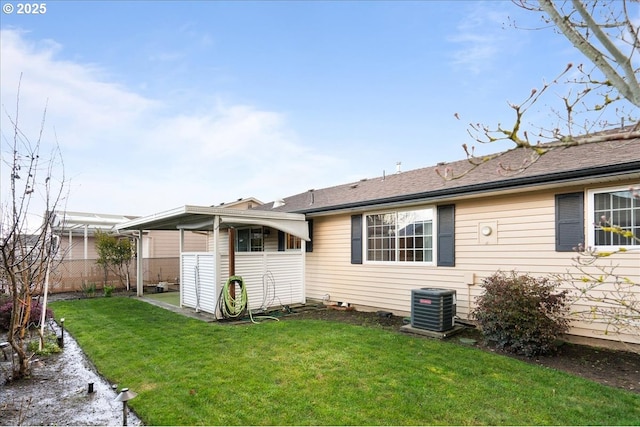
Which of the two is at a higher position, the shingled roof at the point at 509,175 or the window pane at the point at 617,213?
the shingled roof at the point at 509,175

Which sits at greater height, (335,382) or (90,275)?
(335,382)

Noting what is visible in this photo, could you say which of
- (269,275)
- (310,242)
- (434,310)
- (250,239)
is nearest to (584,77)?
(434,310)

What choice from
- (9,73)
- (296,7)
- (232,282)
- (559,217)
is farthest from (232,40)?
(559,217)

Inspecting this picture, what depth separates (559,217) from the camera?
5727 mm

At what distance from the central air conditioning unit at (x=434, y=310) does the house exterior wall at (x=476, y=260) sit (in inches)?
25.4

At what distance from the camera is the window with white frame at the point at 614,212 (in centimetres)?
514

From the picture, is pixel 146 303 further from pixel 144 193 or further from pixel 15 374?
pixel 144 193

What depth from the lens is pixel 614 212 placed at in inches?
207

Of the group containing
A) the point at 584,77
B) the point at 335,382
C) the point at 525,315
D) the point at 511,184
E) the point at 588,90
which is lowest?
the point at 335,382

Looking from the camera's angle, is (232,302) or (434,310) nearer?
(434,310)

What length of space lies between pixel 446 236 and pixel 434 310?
1.61 m

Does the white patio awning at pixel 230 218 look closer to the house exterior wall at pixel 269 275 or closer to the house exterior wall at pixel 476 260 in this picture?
the house exterior wall at pixel 269 275

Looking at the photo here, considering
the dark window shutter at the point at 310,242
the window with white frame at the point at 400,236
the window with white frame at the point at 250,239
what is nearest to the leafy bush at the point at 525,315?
the window with white frame at the point at 400,236

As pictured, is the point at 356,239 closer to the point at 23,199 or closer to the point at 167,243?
the point at 23,199
